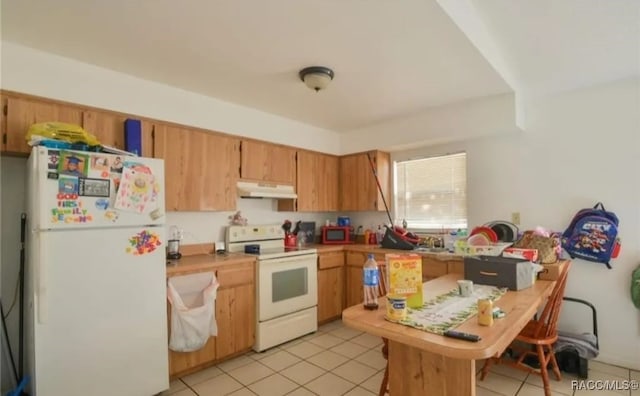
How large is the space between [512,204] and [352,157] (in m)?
1.92

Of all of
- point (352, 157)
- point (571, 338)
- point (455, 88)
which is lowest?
point (571, 338)

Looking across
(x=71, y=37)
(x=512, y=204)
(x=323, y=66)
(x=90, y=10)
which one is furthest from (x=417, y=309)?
(x=71, y=37)

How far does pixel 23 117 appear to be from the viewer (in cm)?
206

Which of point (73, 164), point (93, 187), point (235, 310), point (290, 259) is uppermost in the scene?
point (73, 164)

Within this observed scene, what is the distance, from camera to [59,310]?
178 cm

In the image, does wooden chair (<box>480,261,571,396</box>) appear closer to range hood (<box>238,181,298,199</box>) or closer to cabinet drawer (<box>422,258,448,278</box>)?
cabinet drawer (<box>422,258,448,278</box>)

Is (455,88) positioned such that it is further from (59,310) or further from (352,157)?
(59,310)

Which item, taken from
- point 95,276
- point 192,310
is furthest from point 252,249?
point 95,276

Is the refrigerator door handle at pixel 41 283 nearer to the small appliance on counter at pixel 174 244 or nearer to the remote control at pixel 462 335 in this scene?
the small appliance on counter at pixel 174 244

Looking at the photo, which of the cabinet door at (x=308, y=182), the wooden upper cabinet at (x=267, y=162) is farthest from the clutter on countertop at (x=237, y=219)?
the cabinet door at (x=308, y=182)

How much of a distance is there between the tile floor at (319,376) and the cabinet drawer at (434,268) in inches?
33.0

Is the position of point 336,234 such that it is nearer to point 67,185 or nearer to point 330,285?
point 330,285

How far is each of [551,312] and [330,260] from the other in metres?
2.11

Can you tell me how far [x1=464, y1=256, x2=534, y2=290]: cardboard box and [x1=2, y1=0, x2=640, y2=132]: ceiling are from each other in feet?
4.57
